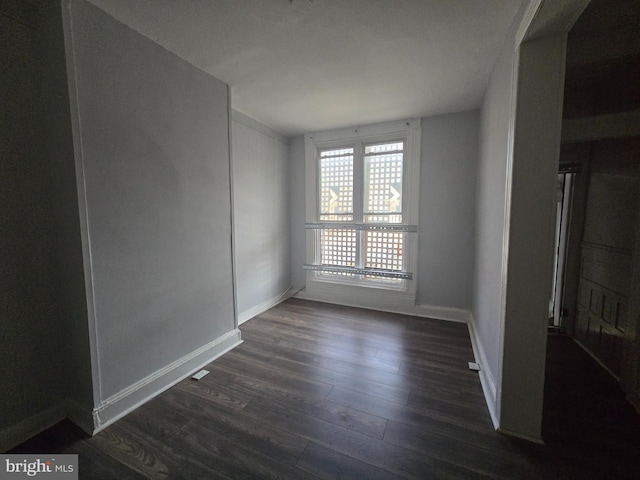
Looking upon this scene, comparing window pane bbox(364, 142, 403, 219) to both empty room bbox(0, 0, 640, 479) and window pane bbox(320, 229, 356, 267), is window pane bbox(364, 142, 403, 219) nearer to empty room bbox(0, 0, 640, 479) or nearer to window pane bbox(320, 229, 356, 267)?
window pane bbox(320, 229, 356, 267)

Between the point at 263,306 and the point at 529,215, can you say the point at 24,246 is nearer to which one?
the point at 263,306

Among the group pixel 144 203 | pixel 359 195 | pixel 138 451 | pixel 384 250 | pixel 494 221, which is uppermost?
pixel 359 195

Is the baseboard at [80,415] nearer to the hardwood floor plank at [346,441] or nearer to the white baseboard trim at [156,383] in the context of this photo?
the white baseboard trim at [156,383]

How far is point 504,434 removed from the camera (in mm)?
1455

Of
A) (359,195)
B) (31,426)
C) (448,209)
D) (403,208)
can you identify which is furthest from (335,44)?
(31,426)

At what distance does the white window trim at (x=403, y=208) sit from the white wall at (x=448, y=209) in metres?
0.10

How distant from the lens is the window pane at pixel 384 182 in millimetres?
3402

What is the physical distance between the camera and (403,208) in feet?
11.1

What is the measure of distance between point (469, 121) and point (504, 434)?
306 cm

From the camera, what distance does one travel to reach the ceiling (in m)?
1.47

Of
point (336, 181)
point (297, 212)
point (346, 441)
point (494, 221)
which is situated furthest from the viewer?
point (297, 212)

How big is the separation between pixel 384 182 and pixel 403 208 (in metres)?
0.46

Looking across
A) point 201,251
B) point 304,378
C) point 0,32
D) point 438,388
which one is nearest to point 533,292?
point 438,388

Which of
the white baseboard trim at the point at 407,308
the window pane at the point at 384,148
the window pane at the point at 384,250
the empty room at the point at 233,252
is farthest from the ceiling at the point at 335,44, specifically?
the white baseboard trim at the point at 407,308
